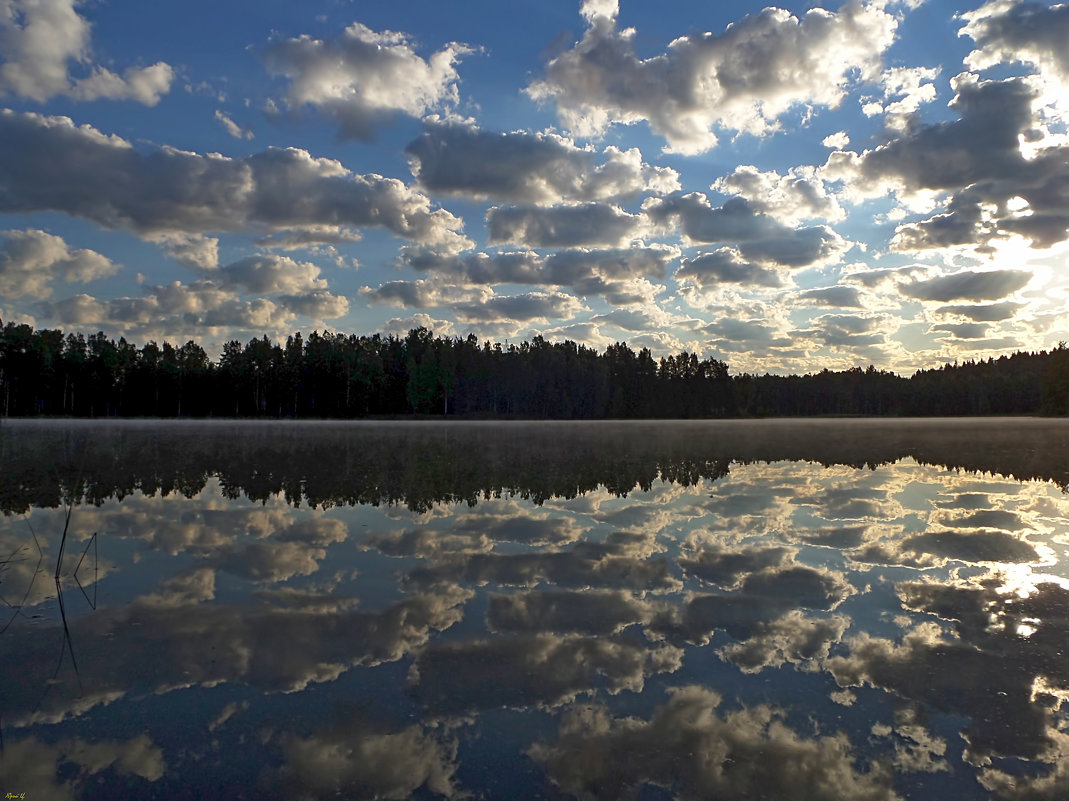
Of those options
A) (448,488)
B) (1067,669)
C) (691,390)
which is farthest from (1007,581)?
(691,390)

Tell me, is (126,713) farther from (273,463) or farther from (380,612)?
(273,463)

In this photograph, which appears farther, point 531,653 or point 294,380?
point 294,380

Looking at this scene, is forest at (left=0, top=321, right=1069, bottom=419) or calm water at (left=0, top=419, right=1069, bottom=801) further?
forest at (left=0, top=321, right=1069, bottom=419)

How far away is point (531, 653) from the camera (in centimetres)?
724

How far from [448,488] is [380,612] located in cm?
1213

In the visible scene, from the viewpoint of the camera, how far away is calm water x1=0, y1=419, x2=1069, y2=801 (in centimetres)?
499

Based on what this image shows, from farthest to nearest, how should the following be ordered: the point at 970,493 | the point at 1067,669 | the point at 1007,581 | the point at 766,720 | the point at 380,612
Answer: the point at 970,493
the point at 1007,581
the point at 380,612
the point at 1067,669
the point at 766,720

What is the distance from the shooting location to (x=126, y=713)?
19.0 feet

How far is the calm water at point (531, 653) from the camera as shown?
16.4 ft

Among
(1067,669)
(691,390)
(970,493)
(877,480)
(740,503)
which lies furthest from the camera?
(691,390)

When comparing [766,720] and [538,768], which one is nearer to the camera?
[538,768]

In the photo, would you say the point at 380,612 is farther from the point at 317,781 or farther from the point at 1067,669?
the point at 1067,669

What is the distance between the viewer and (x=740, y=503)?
18.0 m

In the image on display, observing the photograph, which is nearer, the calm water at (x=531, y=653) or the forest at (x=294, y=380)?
the calm water at (x=531, y=653)
